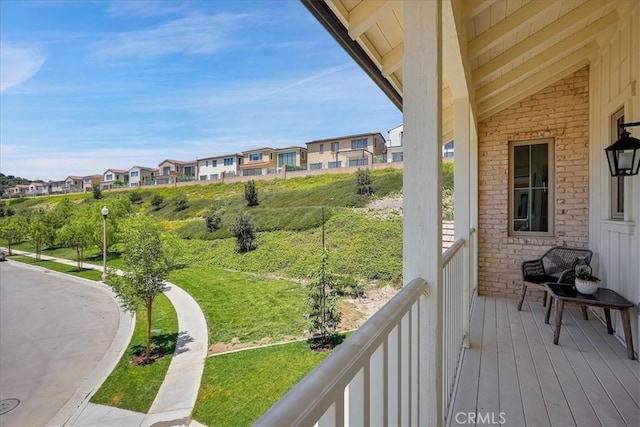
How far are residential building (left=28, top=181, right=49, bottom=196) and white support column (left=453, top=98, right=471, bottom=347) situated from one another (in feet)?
20.4

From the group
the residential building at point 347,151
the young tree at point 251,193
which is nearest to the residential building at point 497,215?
the residential building at point 347,151

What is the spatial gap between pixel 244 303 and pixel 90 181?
5793 mm

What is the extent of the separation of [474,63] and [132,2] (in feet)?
39.4

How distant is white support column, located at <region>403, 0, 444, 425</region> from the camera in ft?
3.71

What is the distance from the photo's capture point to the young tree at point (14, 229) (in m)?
5.42

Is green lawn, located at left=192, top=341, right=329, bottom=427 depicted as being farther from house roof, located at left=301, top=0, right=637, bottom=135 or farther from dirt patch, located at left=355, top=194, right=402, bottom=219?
dirt patch, located at left=355, top=194, right=402, bottom=219

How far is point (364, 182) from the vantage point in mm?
13250

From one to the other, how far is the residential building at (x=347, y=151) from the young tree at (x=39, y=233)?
9018 millimetres

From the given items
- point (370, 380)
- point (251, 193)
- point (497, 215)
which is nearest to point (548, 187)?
point (497, 215)

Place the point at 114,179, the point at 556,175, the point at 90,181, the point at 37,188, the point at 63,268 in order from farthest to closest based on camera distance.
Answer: the point at 114,179
the point at 63,268
the point at 90,181
the point at 37,188
the point at 556,175

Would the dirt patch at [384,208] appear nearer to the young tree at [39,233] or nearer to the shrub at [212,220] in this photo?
the shrub at [212,220]

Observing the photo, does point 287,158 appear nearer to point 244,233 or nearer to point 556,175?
point 244,233

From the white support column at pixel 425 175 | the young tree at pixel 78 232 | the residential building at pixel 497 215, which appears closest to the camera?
the residential building at pixel 497 215

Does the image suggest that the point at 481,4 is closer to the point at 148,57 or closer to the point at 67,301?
the point at 67,301
